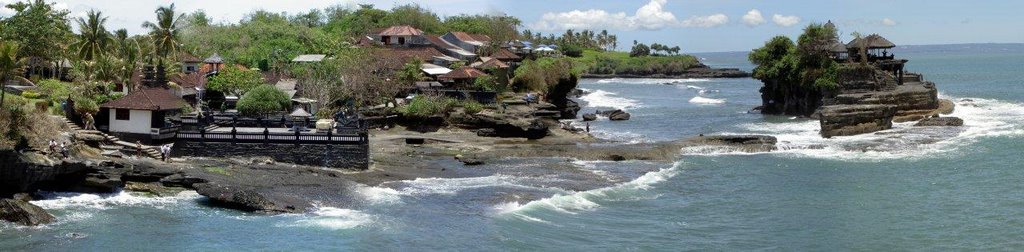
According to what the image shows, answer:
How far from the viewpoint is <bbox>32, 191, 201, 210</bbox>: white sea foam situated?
35.6 m

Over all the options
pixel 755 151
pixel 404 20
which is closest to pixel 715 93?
pixel 404 20

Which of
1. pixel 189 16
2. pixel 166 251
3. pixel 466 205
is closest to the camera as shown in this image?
pixel 166 251

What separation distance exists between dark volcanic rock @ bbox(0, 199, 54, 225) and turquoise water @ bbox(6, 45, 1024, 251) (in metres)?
0.52

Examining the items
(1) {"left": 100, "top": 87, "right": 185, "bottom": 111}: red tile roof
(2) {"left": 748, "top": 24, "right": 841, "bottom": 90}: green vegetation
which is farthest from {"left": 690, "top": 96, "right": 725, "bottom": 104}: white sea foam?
(1) {"left": 100, "top": 87, "right": 185, "bottom": 111}: red tile roof

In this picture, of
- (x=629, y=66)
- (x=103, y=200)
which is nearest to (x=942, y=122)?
(x=103, y=200)

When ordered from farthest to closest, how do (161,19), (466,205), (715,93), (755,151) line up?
(715,93) < (161,19) < (755,151) < (466,205)

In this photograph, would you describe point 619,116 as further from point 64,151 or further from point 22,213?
point 22,213

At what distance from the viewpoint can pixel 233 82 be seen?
65.4 m

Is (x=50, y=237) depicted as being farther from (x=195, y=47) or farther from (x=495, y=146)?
(x=195, y=47)

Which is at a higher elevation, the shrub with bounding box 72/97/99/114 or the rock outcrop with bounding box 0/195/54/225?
the shrub with bounding box 72/97/99/114

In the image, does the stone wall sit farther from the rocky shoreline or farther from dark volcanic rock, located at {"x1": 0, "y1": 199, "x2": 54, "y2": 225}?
the rocky shoreline

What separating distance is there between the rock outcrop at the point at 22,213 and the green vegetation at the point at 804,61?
5935 centimetres

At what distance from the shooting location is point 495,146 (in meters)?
58.7

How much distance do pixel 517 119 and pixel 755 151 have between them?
1400cm
